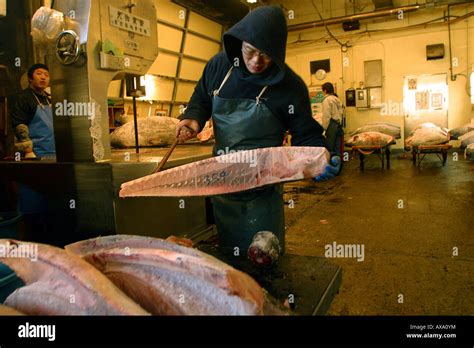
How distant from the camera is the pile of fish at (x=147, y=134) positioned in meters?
3.96

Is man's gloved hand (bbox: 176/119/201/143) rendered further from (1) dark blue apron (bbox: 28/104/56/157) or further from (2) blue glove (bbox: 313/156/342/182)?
(1) dark blue apron (bbox: 28/104/56/157)

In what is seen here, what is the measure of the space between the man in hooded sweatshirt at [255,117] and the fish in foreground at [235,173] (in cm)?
32

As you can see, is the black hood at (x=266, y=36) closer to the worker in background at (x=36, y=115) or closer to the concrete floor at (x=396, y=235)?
the concrete floor at (x=396, y=235)

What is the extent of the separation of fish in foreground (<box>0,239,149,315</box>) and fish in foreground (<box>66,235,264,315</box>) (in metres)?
0.08

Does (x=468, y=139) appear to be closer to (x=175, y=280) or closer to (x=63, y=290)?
(x=175, y=280)

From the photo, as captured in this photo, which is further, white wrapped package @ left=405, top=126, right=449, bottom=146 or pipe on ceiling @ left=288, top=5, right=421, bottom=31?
pipe on ceiling @ left=288, top=5, right=421, bottom=31

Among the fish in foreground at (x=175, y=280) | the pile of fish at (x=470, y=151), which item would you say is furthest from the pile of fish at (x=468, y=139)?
the fish in foreground at (x=175, y=280)

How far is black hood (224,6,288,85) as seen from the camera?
1949mm

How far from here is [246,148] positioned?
2156 millimetres

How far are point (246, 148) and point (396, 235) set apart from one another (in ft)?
9.09

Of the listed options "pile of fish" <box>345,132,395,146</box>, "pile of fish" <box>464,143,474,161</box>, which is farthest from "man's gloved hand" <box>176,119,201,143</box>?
"pile of fish" <box>345,132,395,146</box>

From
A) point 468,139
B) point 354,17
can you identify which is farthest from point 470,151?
point 354,17

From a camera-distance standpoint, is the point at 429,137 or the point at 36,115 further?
the point at 429,137
